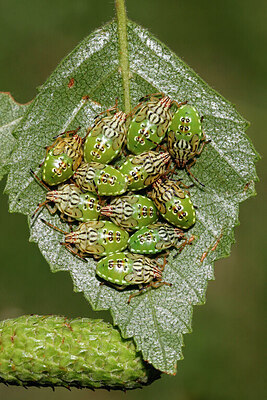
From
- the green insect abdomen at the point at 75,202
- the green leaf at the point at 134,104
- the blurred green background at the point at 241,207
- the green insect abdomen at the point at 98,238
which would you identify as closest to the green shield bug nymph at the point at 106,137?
the green leaf at the point at 134,104

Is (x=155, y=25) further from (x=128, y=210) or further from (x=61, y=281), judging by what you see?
(x=128, y=210)

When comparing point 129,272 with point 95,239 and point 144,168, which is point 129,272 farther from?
point 144,168

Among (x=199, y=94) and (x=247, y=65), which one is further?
(x=247, y=65)

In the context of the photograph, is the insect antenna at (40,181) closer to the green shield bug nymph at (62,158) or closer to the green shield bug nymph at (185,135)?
the green shield bug nymph at (62,158)

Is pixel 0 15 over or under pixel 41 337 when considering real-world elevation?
over

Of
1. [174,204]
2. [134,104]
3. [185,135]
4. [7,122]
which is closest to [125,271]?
[174,204]

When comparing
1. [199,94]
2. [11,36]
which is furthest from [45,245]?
[11,36]
